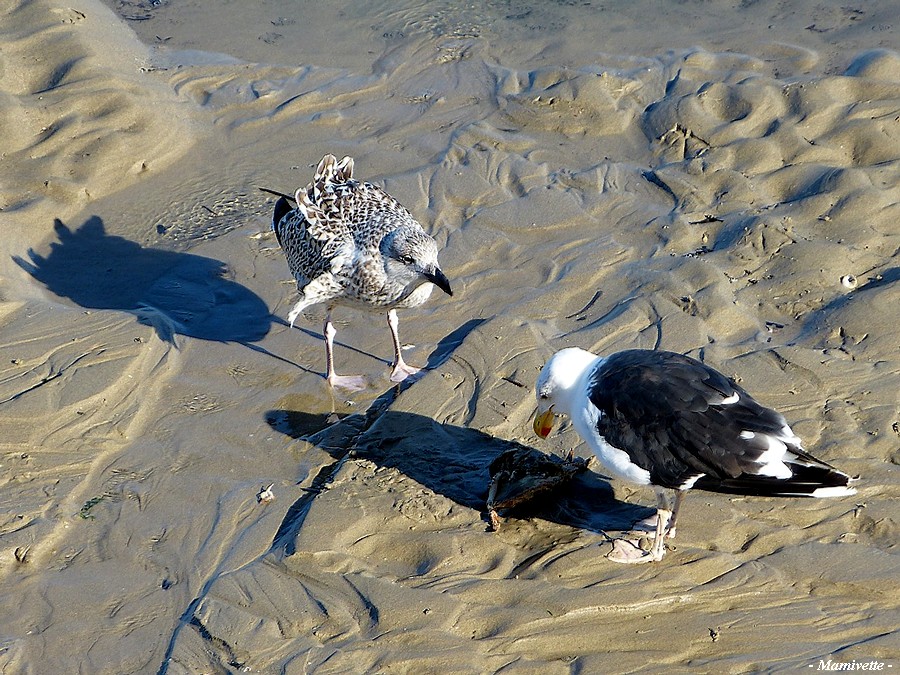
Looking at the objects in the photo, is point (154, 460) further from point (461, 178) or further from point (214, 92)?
point (214, 92)

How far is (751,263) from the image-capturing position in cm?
693

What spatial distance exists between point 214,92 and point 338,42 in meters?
1.97

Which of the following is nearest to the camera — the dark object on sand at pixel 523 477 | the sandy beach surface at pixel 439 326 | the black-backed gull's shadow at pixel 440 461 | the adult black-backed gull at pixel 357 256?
the sandy beach surface at pixel 439 326

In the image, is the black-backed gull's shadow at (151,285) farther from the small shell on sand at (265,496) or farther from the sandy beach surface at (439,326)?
the small shell on sand at (265,496)

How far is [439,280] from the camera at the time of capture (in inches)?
246

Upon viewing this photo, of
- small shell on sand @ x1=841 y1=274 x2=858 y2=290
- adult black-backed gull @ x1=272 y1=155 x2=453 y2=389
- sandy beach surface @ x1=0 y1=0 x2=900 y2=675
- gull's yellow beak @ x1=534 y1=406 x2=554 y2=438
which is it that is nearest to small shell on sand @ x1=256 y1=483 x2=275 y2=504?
sandy beach surface @ x1=0 y1=0 x2=900 y2=675

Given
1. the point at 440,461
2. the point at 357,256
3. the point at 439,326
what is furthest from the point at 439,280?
the point at 440,461

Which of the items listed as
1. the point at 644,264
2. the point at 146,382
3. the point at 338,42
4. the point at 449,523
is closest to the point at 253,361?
the point at 146,382

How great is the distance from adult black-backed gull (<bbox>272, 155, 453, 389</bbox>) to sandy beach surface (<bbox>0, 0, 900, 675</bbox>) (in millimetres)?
483

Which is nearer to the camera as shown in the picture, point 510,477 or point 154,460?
point 510,477

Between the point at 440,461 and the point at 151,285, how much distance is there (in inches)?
140

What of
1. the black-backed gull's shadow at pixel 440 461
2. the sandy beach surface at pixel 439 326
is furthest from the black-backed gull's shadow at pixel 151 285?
the black-backed gull's shadow at pixel 440 461

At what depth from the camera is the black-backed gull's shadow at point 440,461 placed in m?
5.16

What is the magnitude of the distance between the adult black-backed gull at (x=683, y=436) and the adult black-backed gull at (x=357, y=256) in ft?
5.68
